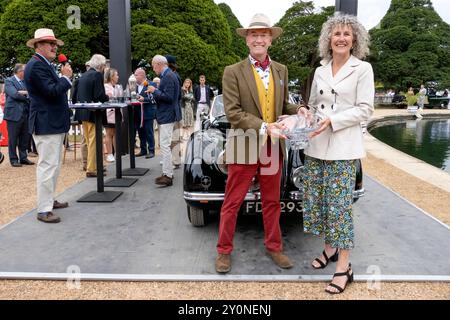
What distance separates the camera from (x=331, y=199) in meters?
2.95

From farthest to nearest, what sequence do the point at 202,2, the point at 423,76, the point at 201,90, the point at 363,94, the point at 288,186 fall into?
the point at 423,76, the point at 202,2, the point at 201,90, the point at 288,186, the point at 363,94

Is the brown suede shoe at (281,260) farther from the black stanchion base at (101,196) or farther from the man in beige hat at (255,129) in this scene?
the black stanchion base at (101,196)

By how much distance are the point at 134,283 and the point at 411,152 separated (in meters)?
10.5

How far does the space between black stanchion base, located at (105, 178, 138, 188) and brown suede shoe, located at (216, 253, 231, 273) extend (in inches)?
117

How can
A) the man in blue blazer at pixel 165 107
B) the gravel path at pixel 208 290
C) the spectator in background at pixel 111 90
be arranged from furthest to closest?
1. the spectator in background at pixel 111 90
2. the man in blue blazer at pixel 165 107
3. the gravel path at pixel 208 290

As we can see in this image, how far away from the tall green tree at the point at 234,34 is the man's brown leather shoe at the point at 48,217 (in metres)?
31.5

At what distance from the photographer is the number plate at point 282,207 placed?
3.62m

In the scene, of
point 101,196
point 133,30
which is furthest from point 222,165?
point 133,30

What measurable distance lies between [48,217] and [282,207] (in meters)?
2.59

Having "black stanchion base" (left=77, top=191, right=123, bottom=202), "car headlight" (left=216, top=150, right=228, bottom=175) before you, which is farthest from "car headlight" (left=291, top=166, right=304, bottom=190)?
"black stanchion base" (left=77, top=191, right=123, bottom=202)

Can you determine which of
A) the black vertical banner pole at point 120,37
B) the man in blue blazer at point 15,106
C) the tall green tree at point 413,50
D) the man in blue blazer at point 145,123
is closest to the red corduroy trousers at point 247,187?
the man in blue blazer at point 145,123
